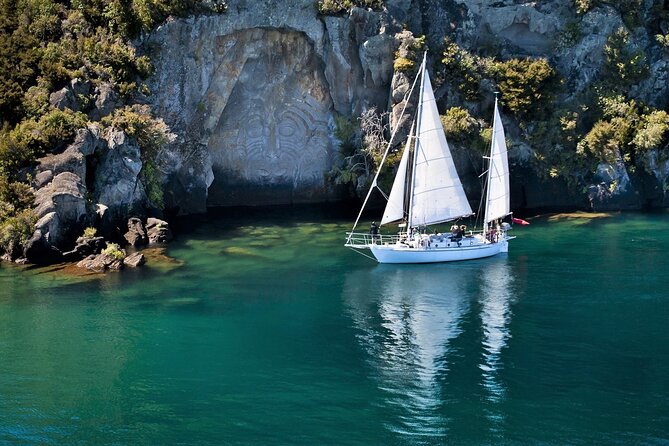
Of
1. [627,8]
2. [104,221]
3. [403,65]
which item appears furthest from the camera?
[627,8]

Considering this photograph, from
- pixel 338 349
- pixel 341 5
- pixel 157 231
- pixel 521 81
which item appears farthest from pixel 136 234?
pixel 521 81

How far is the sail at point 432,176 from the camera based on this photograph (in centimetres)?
5097

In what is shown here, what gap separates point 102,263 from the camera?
161 ft

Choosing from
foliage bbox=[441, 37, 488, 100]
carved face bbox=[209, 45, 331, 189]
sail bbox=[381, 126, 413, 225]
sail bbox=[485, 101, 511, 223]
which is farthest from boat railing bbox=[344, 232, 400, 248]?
foliage bbox=[441, 37, 488, 100]

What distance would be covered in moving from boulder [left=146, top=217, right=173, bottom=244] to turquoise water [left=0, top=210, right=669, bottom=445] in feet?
4.21

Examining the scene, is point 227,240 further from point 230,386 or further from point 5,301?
point 230,386

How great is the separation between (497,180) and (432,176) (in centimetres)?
528

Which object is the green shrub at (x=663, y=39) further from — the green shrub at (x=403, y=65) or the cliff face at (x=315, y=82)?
the green shrub at (x=403, y=65)

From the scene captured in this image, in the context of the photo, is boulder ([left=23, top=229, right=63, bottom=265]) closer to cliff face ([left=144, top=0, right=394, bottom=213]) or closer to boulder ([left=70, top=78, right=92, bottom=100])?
boulder ([left=70, top=78, right=92, bottom=100])

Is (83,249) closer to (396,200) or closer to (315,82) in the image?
(396,200)

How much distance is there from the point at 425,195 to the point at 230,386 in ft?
72.4

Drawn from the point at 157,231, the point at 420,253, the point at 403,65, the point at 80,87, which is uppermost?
the point at 403,65

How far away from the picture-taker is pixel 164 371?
3494 cm

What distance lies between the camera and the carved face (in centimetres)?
6494
